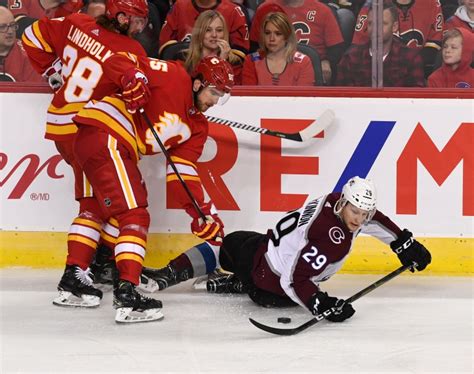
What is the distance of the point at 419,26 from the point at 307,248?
4.68 ft

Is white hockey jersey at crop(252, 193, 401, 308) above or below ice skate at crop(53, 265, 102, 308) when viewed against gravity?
above

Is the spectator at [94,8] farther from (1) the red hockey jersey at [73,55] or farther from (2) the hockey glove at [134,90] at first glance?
(2) the hockey glove at [134,90]

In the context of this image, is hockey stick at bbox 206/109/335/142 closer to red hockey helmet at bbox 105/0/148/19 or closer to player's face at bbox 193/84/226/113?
player's face at bbox 193/84/226/113

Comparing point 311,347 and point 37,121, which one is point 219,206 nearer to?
point 37,121

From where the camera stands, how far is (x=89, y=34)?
4699 mm

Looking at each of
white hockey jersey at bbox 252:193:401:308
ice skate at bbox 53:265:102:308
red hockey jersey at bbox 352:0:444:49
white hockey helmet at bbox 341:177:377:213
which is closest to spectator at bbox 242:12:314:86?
red hockey jersey at bbox 352:0:444:49

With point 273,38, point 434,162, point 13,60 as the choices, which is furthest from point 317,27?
point 13,60

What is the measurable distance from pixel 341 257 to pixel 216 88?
824mm

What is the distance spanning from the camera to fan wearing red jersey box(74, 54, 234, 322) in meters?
4.28

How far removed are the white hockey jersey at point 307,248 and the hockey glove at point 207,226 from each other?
21 cm

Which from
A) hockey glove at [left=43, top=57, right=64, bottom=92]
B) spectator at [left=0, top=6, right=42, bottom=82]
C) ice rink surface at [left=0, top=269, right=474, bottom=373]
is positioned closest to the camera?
ice rink surface at [left=0, top=269, right=474, bottom=373]

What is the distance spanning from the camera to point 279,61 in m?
5.16

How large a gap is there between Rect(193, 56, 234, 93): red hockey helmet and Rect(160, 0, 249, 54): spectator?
777 millimetres

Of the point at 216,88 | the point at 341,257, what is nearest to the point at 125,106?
the point at 216,88
